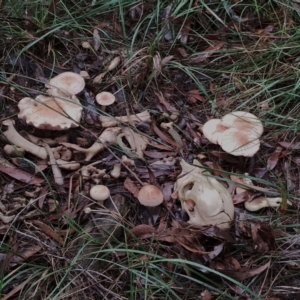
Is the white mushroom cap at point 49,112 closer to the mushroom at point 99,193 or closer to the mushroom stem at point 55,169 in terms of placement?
the mushroom stem at point 55,169

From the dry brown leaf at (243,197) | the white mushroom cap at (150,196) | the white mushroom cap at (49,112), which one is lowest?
the dry brown leaf at (243,197)

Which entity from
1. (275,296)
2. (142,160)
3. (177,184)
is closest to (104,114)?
(142,160)

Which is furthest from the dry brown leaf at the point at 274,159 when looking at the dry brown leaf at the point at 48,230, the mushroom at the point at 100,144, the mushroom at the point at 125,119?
the dry brown leaf at the point at 48,230

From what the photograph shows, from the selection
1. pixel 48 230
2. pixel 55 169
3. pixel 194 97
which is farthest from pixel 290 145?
pixel 48 230

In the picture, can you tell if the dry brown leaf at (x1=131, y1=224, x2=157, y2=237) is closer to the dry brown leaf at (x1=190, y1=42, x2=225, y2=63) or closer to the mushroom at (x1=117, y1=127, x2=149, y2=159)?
the mushroom at (x1=117, y1=127, x2=149, y2=159)

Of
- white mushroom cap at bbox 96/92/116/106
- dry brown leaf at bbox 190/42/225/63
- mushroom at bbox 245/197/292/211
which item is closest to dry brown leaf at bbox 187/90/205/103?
dry brown leaf at bbox 190/42/225/63

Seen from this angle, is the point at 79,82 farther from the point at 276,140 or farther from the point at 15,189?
the point at 276,140
